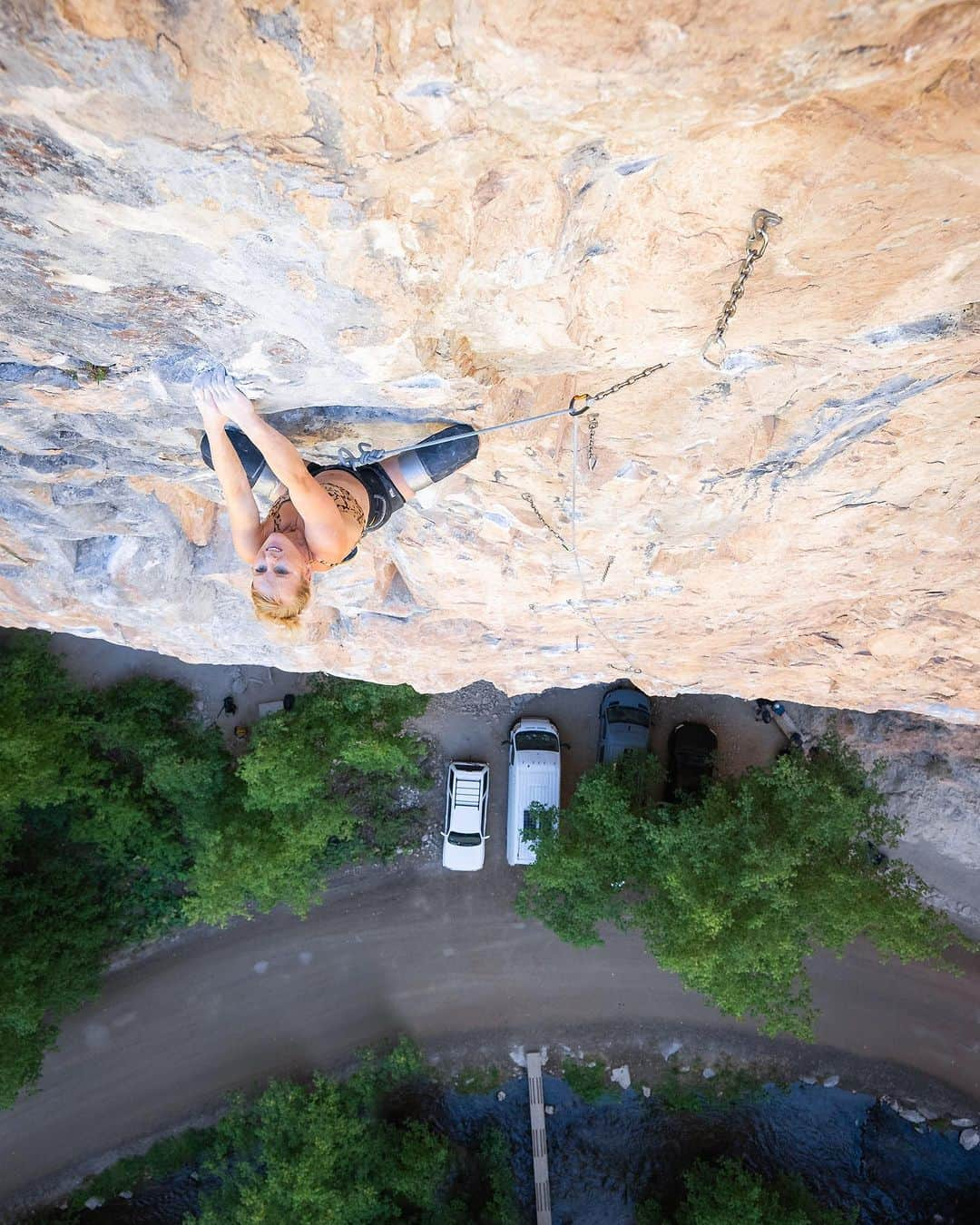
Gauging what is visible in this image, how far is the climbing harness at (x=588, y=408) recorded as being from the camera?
1.96 metres

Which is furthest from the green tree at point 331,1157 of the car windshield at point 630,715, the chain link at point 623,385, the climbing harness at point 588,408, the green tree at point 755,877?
the chain link at point 623,385

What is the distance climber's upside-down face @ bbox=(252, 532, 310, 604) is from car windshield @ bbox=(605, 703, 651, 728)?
6.54m

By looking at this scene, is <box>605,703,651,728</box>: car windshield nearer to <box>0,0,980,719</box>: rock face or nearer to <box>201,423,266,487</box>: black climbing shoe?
<box>0,0,980,719</box>: rock face

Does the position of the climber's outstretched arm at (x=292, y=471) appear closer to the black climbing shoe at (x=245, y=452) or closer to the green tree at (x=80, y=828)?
the black climbing shoe at (x=245, y=452)

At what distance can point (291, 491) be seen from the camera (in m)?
2.74

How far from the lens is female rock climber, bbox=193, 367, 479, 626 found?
8.30ft

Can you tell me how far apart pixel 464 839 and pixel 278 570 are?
6743mm

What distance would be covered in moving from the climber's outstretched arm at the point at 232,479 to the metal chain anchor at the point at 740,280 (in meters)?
1.78

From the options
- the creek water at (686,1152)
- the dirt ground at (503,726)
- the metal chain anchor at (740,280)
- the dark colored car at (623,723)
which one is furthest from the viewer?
the dirt ground at (503,726)

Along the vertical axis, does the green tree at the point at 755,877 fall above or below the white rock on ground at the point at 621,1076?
above

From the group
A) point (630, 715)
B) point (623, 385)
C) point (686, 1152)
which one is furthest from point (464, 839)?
point (623, 385)

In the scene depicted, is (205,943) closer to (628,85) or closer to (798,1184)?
(798,1184)

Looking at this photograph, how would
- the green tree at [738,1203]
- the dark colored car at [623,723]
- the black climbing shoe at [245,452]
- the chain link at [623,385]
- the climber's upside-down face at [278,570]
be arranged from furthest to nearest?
the dark colored car at [623,723], the green tree at [738,1203], the black climbing shoe at [245,452], the climber's upside-down face at [278,570], the chain link at [623,385]

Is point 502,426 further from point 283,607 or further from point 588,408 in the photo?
point 283,607
